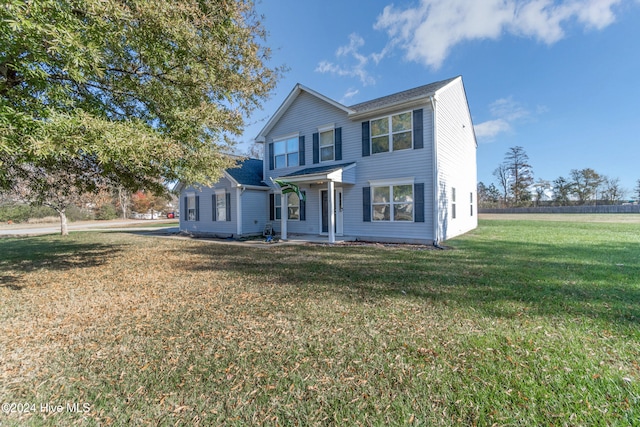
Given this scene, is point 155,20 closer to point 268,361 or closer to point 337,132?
point 268,361

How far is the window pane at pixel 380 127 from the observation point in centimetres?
1120

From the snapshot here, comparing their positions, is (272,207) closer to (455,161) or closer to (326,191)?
(326,191)

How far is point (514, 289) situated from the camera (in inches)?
191

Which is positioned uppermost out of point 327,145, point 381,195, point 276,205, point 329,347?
point 327,145

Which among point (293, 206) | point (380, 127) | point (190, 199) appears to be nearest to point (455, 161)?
point (380, 127)

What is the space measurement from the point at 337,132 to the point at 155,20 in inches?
340

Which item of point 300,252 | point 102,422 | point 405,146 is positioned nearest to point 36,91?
point 102,422

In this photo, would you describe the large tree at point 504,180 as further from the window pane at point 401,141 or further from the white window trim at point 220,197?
the white window trim at point 220,197

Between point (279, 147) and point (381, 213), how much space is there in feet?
21.9

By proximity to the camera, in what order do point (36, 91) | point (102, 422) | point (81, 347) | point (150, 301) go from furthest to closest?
1. point (36, 91)
2. point (150, 301)
3. point (81, 347)
4. point (102, 422)

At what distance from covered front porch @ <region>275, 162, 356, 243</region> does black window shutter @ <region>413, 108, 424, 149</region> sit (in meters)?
2.70

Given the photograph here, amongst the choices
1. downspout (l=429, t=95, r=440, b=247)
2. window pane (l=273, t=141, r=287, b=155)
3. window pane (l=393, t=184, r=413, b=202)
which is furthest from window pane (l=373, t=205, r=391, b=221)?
window pane (l=273, t=141, r=287, b=155)

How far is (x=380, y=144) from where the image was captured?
1141 centimetres

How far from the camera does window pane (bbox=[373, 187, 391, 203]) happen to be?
11.4 m
